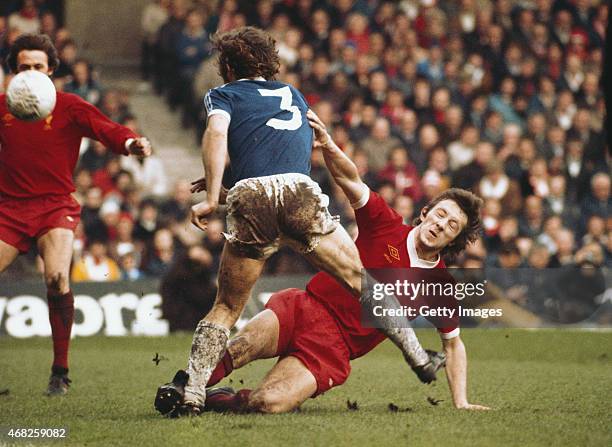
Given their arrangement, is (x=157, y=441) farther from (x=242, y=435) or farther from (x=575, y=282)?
(x=575, y=282)

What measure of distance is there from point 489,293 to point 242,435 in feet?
23.7

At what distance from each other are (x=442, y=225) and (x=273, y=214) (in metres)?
1.20

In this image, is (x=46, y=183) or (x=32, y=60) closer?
(x=32, y=60)

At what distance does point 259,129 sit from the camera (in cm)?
611

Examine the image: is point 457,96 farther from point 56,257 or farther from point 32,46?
point 56,257

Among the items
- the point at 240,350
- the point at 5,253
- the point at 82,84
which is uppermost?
the point at 240,350

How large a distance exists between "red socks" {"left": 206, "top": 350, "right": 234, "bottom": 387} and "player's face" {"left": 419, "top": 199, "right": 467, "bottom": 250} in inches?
51.0

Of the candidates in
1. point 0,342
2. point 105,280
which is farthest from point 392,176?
point 0,342

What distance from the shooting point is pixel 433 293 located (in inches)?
270

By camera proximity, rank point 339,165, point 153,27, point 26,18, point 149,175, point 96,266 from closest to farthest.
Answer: point 339,165, point 96,266, point 149,175, point 26,18, point 153,27

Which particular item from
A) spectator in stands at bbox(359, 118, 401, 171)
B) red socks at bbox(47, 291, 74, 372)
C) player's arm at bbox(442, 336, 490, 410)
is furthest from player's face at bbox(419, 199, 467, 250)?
spectator in stands at bbox(359, 118, 401, 171)

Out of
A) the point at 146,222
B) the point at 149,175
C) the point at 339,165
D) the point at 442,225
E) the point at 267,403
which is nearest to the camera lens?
the point at 267,403

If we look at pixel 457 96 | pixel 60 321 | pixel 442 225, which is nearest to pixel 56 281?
pixel 60 321

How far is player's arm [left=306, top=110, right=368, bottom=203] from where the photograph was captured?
6498mm
